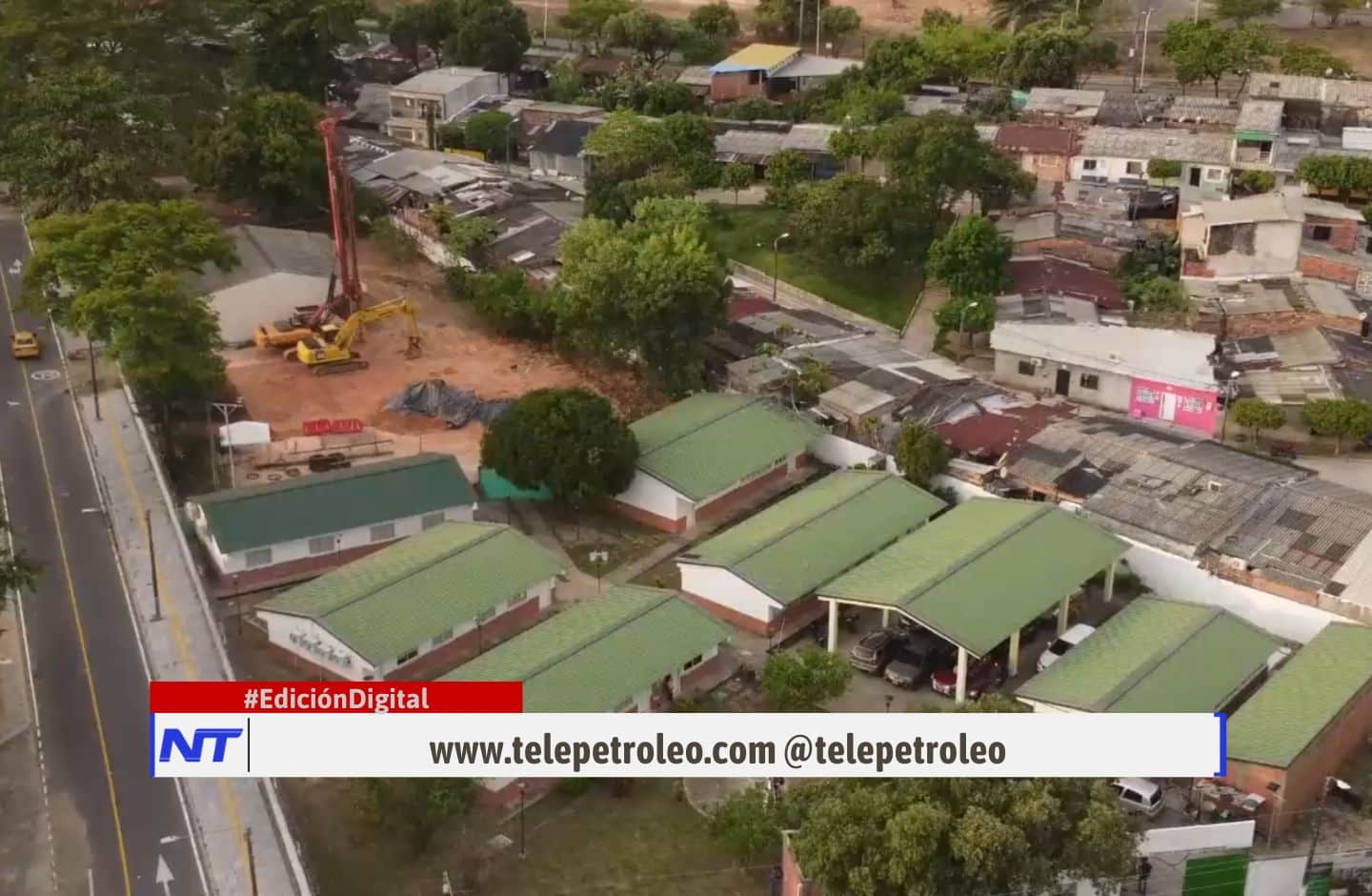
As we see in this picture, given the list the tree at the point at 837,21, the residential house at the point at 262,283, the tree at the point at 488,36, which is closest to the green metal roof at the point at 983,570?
the residential house at the point at 262,283

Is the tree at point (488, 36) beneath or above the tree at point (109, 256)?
above

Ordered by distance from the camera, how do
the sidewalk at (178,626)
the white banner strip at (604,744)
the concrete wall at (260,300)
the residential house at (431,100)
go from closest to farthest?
1. the white banner strip at (604,744)
2. the sidewalk at (178,626)
3. the concrete wall at (260,300)
4. the residential house at (431,100)

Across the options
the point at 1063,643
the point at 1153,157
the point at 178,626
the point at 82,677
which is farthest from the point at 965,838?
the point at 1153,157

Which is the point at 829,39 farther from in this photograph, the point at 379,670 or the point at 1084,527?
the point at 379,670

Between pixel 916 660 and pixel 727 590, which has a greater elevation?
pixel 727 590

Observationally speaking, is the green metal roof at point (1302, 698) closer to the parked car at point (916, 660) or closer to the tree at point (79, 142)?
the parked car at point (916, 660)

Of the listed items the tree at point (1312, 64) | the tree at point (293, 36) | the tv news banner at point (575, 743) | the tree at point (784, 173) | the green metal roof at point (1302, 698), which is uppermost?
the tree at point (293, 36)

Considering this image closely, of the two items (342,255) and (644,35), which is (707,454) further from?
(644,35)
